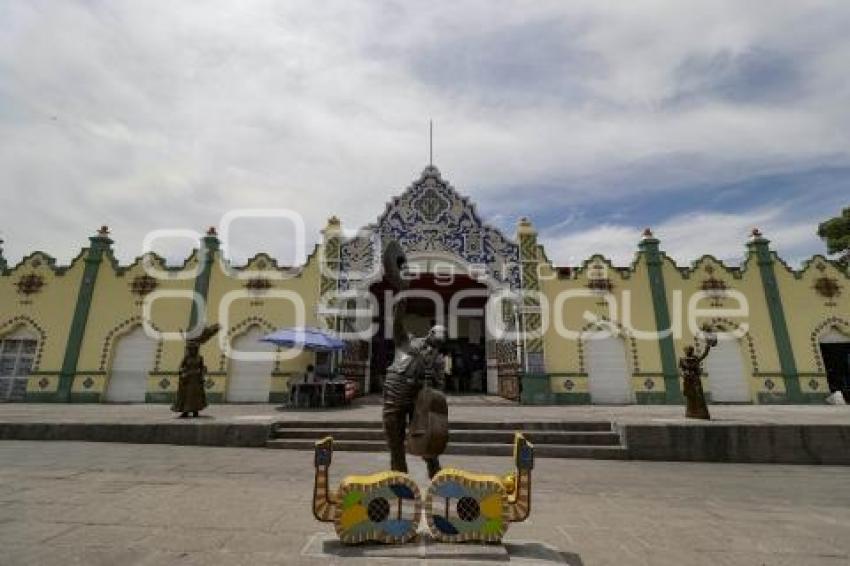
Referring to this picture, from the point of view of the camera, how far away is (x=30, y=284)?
15469mm

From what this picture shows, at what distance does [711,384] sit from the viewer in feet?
48.2

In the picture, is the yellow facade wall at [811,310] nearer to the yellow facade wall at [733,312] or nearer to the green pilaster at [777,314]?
the green pilaster at [777,314]

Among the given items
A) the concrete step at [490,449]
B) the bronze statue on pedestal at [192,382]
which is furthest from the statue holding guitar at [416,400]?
the bronze statue on pedestal at [192,382]

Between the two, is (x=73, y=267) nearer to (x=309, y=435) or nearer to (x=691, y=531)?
(x=309, y=435)

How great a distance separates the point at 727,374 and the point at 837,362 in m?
4.21

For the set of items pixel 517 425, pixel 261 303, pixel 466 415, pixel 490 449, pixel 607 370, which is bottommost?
pixel 490 449

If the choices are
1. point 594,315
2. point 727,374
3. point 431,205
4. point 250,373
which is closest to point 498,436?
point 594,315

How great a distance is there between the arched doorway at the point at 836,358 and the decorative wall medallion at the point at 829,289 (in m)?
1.05

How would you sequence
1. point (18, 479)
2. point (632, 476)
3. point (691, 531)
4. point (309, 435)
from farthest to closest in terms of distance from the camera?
point (309, 435)
point (632, 476)
point (18, 479)
point (691, 531)

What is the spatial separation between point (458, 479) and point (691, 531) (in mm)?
2268

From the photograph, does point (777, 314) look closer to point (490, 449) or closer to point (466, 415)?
point (466, 415)

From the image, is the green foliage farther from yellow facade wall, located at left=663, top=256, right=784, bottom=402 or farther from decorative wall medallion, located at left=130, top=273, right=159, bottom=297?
decorative wall medallion, located at left=130, top=273, right=159, bottom=297

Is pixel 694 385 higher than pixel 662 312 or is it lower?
lower

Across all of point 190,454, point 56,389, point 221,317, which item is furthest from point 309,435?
point 56,389
